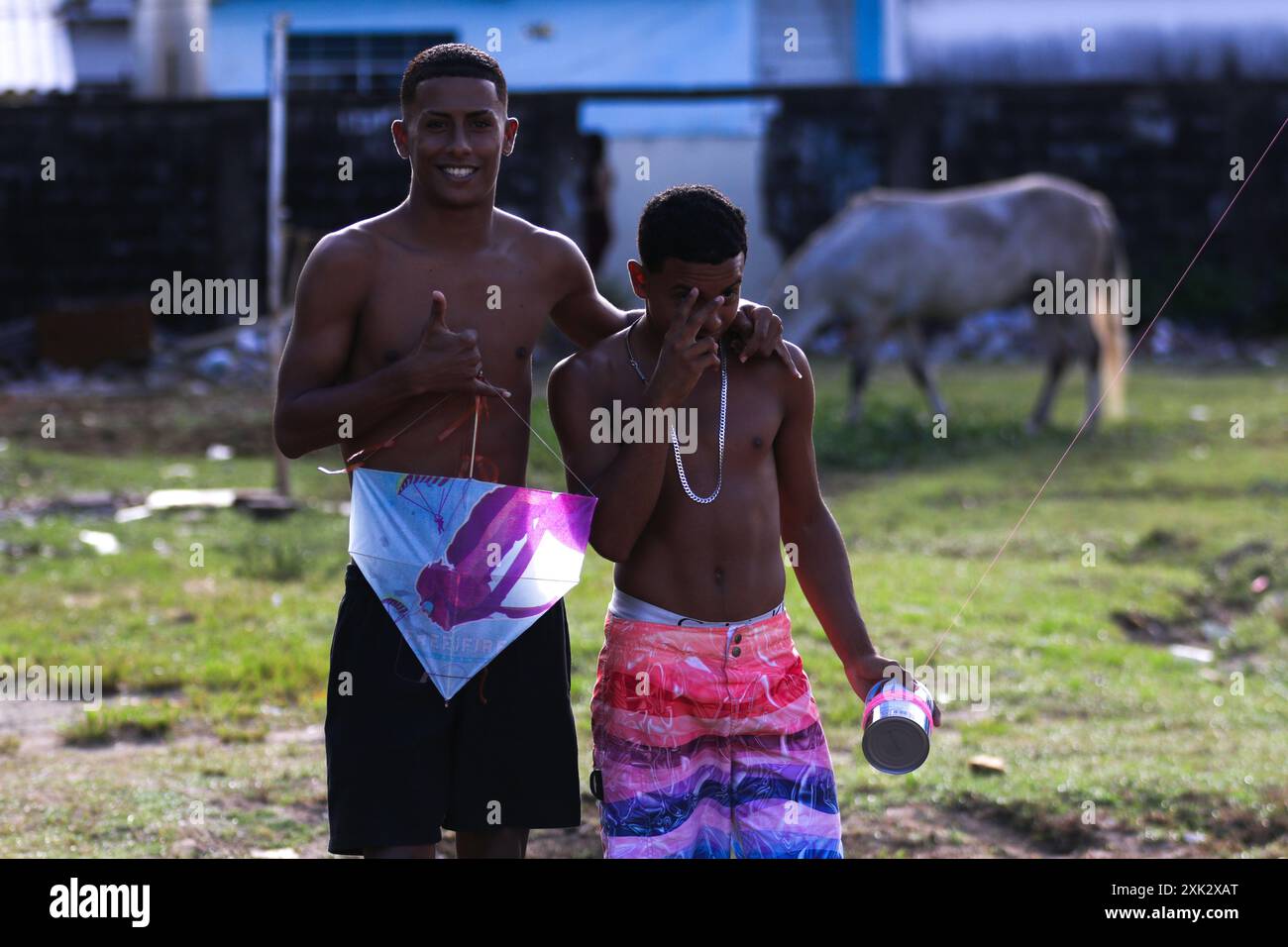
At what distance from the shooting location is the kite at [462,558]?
114 inches

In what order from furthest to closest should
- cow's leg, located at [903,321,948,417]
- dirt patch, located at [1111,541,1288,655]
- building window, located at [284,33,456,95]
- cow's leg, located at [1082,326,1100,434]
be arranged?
1. building window, located at [284,33,456,95]
2. cow's leg, located at [1082,326,1100,434]
3. cow's leg, located at [903,321,948,417]
4. dirt patch, located at [1111,541,1288,655]

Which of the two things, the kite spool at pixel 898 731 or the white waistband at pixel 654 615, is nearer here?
the kite spool at pixel 898 731

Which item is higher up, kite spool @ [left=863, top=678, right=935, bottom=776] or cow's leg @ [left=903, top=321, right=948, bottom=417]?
cow's leg @ [left=903, top=321, right=948, bottom=417]

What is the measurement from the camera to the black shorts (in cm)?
289

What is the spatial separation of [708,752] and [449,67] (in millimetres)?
1329

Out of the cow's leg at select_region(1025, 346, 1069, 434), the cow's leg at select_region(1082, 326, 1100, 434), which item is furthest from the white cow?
the cow's leg at select_region(1025, 346, 1069, 434)

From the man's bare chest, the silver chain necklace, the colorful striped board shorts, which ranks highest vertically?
the man's bare chest

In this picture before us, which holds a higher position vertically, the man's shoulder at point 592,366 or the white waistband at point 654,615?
the man's shoulder at point 592,366

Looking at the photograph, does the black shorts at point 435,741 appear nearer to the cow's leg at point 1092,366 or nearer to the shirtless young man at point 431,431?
the shirtless young man at point 431,431

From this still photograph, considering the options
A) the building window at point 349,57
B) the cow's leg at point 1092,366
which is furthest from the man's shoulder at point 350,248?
the building window at point 349,57

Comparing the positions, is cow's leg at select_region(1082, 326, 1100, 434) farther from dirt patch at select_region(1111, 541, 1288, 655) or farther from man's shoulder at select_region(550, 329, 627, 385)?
man's shoulder at select_region(550, 329, 627, 385)

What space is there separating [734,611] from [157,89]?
1718 cm

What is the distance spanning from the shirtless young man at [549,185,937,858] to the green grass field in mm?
1460
